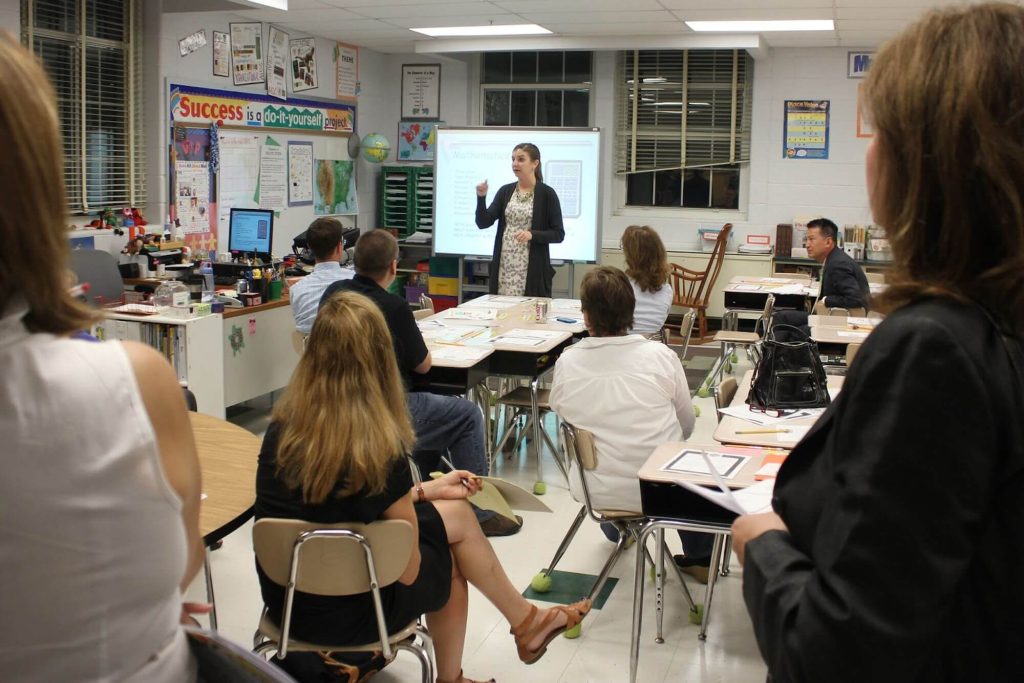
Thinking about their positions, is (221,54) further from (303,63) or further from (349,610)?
(349,610)

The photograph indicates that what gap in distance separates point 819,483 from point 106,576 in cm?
64

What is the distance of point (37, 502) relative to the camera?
2.99ft

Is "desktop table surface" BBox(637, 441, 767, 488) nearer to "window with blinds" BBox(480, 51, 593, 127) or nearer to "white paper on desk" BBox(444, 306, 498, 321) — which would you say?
"white paper on desk" BBox(444, 306, 498, 321)

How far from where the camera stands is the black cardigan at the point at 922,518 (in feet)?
2.78

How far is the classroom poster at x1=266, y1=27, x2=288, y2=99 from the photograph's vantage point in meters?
8.66

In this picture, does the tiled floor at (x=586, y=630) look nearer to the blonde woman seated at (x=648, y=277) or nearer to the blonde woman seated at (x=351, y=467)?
the blonde woman seated at (x=351, y=467)

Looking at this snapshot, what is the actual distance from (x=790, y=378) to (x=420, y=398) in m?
1.62

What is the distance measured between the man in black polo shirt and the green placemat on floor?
1.50 ft

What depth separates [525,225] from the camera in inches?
281

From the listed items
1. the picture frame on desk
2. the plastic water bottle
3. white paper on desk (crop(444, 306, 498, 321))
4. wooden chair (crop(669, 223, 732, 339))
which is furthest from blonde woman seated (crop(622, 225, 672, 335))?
the picture frame on desk

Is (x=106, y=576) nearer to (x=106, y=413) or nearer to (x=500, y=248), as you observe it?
(x=106, y=413)

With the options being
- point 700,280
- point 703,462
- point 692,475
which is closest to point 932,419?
point 692,475

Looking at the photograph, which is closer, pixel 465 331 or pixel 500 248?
pixel 465 331

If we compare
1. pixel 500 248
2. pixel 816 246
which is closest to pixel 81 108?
pixel 500 248
